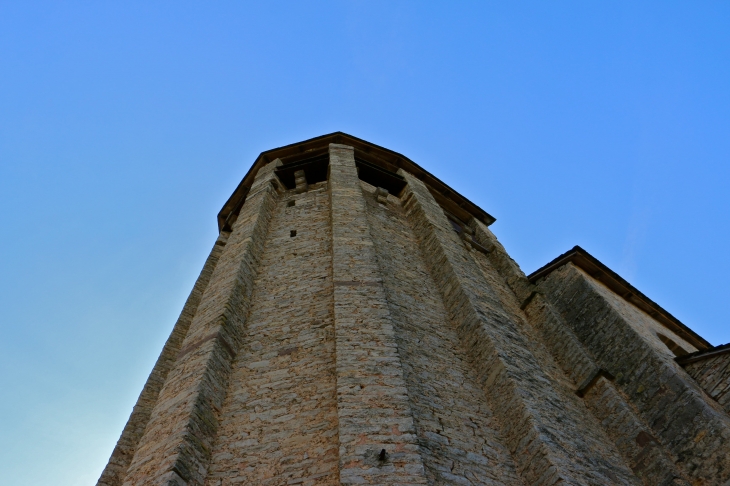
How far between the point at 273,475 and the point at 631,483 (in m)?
4.24

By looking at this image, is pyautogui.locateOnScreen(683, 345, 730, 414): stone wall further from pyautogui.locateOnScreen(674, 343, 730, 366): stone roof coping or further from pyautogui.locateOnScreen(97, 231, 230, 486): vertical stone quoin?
pyautogui.locateOnScreen(97, 231, 230, 486): vertical stone quoin

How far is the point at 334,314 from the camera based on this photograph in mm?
8297

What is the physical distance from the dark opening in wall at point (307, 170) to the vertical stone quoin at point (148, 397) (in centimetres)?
292

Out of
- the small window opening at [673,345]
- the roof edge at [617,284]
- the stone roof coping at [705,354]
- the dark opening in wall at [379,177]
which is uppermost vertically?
the dark opening in wall at [379,177]

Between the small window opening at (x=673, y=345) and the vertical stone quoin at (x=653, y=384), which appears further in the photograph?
the small window opening at (x=673, y=345)

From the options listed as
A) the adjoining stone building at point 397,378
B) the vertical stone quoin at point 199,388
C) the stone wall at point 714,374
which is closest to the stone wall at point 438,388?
the adjoining stone building at point 397,378

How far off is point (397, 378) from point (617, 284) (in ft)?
32.4

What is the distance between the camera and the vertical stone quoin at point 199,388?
6035mm

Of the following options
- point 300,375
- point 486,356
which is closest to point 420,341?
point 486,356

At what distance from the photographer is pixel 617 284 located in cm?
1512

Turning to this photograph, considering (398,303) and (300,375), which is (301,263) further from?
(300,375)

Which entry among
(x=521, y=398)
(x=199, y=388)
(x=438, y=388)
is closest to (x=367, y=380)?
(x=438, y=388)

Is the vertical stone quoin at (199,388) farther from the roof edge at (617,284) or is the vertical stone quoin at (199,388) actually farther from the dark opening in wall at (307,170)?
the roof edge at (617,284)

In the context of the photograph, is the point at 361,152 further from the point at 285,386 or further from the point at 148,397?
the point at 285,386
